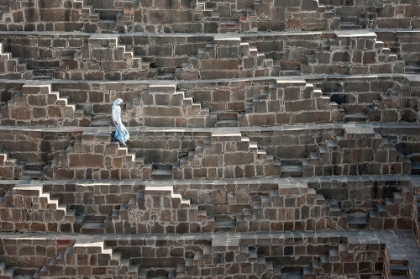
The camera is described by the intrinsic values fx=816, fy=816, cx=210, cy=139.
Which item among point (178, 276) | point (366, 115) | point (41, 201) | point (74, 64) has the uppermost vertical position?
point (74, 64)

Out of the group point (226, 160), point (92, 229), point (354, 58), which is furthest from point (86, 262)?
point (354, 58)

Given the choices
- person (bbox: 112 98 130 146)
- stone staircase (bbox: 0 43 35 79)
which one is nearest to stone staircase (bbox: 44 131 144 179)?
person (bbox: 112 98 130 146)

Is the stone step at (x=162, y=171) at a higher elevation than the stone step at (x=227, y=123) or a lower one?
lower

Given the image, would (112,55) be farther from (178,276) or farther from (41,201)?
(178,276)

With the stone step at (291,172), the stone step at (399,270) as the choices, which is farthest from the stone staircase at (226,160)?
the stone step at (399,270)

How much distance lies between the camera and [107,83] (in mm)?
26359

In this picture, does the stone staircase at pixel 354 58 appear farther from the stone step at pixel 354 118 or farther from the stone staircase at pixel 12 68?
the stone staircase at pixel 12 68

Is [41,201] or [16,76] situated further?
[16,76]

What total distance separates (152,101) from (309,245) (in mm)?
6708

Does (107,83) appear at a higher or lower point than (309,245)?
higher

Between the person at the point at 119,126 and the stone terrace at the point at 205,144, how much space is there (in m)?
0.27

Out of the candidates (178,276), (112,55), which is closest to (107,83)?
(112,55)

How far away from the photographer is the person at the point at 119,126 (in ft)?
83.5

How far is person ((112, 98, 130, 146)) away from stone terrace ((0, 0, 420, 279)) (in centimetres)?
27
